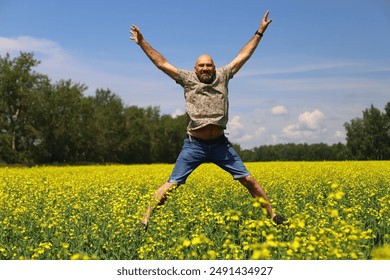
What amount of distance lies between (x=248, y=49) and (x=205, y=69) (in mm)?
890

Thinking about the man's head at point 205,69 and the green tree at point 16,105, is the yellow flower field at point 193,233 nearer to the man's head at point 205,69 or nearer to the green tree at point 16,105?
the man's head at point 205,69

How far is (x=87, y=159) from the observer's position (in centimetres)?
5272

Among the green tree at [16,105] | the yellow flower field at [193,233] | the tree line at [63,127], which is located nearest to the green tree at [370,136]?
the tree line at [63,127]

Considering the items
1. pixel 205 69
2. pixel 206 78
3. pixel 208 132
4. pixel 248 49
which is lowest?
pixel 208 132

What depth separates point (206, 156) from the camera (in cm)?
661

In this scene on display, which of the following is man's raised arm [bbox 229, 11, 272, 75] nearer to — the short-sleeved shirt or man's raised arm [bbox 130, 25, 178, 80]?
the short-sleeved shirt

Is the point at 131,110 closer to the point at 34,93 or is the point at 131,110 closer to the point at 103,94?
the point at 103,94

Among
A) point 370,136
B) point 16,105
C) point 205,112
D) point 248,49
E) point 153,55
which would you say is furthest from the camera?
point 370,136

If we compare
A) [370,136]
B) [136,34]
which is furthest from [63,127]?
[370,136]

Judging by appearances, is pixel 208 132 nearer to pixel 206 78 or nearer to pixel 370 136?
pixel 206 78

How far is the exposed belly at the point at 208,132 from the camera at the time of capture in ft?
20.9

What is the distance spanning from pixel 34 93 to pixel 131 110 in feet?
68.5

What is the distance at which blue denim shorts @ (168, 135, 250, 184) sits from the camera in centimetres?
656

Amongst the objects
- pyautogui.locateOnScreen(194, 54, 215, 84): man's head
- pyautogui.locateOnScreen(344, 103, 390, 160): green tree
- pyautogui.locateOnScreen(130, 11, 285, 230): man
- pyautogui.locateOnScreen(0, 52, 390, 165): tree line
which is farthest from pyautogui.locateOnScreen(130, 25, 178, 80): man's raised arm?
pyautogui.locateOnScreen(344, 103, 390, 160): green tree
